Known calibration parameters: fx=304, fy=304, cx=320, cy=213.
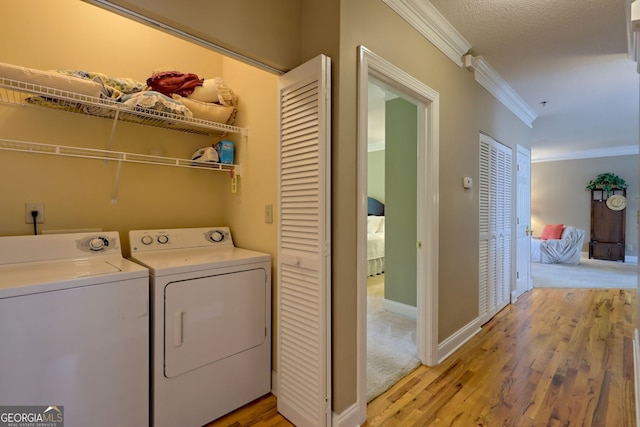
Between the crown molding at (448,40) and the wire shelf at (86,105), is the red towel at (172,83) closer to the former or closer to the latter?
the wire shelf at (86,105)

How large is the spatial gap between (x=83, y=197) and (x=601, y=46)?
406 centimetres

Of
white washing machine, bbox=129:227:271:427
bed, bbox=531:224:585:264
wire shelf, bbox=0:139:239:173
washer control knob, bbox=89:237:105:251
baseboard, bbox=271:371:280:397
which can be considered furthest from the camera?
bed, bbox=531:224:585:264

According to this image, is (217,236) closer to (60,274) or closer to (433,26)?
(60,274)

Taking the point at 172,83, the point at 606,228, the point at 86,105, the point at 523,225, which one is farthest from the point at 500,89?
the point at 606,228

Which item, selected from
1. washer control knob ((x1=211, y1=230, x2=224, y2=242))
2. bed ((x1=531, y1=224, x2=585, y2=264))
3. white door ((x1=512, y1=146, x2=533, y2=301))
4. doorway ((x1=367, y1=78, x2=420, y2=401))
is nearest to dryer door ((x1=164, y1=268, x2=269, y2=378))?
washer control knob ((x1=211, y1=230, x2=224, y2=242))

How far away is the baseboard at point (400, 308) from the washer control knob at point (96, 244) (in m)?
2.77

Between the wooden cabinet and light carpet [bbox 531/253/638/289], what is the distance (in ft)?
0.85

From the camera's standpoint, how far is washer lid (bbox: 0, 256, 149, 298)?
1.19 meters

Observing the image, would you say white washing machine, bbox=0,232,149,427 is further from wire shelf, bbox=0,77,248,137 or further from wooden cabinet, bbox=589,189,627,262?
wooden cabinet, bbox=589,189,627,262

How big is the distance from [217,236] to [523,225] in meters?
4.11

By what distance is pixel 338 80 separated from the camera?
5.02ft

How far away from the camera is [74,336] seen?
128 cm

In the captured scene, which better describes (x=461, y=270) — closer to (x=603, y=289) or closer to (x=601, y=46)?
(x=601, y=46)

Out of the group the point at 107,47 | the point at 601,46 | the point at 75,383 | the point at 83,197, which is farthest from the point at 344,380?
the point at 601,46
